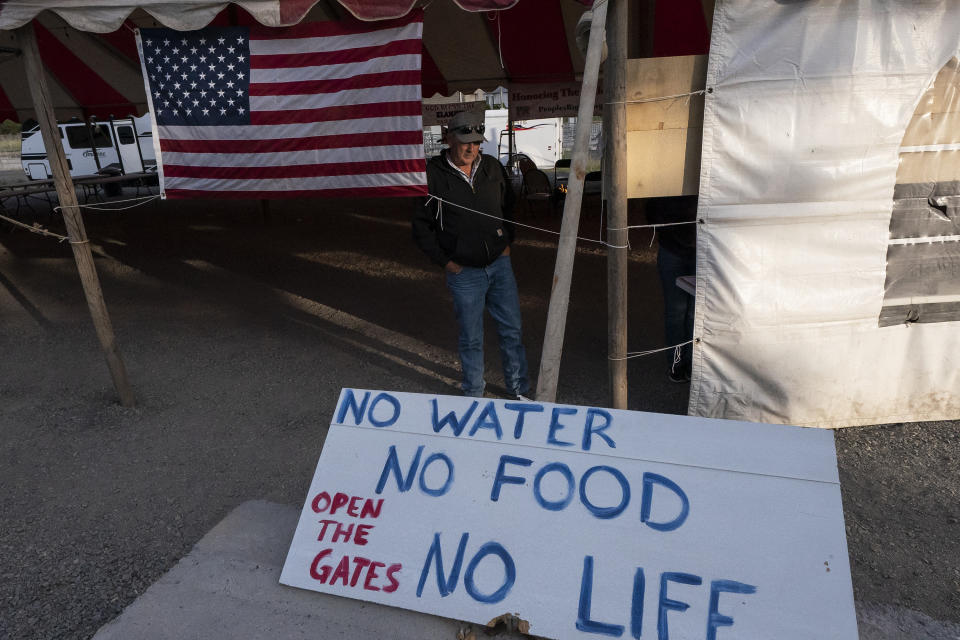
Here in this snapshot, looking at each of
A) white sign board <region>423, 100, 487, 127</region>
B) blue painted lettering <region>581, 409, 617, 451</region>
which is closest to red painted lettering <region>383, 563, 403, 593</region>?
blue painted lettering <region>581, 409, 617, 451</region>

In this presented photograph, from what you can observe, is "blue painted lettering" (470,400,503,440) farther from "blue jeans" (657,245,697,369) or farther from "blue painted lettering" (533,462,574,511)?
"blue jeans" (657,245,697,369)

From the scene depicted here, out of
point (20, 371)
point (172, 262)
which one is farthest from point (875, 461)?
point (172, 262)

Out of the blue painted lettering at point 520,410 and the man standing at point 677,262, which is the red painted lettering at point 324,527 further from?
the man standing at point 677,262

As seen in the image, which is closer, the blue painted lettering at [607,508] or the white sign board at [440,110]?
the blue painted lettering at [607,508]

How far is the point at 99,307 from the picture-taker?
432cm

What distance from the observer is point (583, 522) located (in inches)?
82.6

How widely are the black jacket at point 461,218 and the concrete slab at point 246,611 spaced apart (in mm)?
1953

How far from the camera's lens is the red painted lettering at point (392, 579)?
2.19 meters

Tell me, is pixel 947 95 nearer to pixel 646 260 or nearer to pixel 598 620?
pixel 598 620

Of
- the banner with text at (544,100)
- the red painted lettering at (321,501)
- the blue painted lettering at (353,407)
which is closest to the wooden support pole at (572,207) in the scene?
the blue painted lettering at (353,407)

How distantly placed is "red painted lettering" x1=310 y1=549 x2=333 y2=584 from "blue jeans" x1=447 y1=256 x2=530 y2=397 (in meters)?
1.88

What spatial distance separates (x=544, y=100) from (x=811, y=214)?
8974 millimetres

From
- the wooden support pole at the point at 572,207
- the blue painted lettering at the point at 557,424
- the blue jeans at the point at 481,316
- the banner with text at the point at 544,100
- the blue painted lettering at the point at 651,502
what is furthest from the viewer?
the banner with text at the point at 544,100

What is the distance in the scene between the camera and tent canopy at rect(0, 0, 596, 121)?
3.47m
